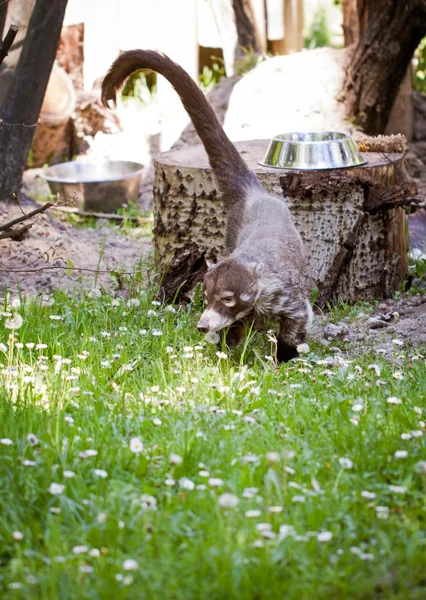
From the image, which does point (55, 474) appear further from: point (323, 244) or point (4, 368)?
point (323, 244)

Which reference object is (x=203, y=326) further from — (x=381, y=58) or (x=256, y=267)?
(x=381, y=58)

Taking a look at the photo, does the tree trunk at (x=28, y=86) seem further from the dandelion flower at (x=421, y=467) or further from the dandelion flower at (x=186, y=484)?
the dandelion flower at (x=421, y=467)

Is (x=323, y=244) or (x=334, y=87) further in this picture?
(x=334, y=87)

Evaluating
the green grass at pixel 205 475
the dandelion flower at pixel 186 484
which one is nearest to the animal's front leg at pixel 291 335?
the green grass at pixel 205 475

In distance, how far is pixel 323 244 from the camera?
20.4 feet

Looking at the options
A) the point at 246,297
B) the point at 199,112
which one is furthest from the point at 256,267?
the point at 199,112

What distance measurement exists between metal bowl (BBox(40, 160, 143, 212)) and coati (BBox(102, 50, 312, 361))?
3.43 meters

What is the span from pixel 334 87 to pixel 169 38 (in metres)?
3.14

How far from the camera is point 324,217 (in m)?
6.16

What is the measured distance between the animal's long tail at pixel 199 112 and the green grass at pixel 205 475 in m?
1.43

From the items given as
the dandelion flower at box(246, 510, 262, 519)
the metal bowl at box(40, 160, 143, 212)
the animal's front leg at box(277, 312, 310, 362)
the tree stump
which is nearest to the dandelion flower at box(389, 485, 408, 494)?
the dandelion flower at box(246, 510, 262, 519)

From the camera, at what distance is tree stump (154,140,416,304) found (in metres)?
6.14

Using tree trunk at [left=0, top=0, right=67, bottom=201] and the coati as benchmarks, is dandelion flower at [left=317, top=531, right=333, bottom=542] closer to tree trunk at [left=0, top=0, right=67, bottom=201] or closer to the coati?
the coati

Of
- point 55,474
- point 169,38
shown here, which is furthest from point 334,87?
point 55,474
